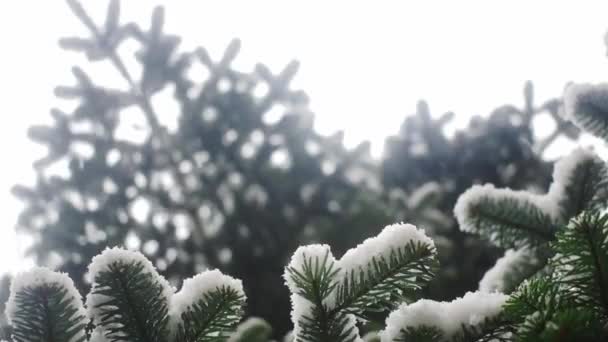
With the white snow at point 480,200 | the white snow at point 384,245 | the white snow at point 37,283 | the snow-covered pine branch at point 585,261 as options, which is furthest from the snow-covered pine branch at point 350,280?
the white snow at point 480,200

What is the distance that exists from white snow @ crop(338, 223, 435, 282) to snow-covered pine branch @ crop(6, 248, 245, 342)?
0.21 meters

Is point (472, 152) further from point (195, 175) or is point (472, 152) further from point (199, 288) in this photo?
point (199, 288)

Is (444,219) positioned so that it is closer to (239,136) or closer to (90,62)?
(239,136)

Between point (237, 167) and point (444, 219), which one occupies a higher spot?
point (237, 167)

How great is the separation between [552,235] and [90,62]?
4.03 meters

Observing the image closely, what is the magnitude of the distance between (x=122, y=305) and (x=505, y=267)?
4.05 ft

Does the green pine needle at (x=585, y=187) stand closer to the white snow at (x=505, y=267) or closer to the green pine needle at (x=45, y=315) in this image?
the white snow at (x=505, y=267)

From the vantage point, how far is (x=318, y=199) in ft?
14.5

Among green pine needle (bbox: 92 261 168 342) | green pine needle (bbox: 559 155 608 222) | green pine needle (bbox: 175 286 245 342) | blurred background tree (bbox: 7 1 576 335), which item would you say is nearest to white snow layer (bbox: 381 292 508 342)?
green pine needle (bbox: 175 286 245 342)

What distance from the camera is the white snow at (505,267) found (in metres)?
1.76

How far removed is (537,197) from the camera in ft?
5.59

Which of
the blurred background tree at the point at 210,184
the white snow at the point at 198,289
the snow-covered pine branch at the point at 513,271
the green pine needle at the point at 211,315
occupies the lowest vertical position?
the green pine needle at the point at 211,315

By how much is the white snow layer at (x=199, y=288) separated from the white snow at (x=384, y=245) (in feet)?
0.67

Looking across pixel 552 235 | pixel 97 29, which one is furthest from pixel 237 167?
pixel 552 235
